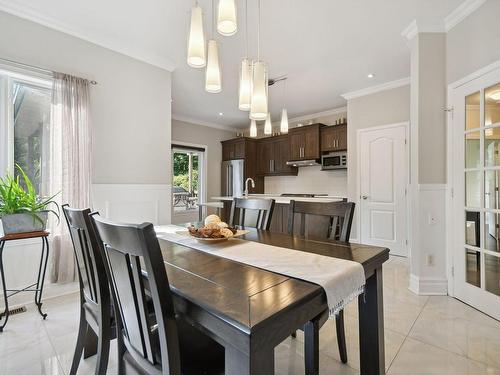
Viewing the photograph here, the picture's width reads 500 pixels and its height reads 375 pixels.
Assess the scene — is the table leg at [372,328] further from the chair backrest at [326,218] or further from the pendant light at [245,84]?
the pendant light at [245,84]

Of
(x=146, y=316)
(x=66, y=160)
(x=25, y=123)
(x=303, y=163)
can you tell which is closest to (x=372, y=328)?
(x=146, y=316)

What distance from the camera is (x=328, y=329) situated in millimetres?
1939

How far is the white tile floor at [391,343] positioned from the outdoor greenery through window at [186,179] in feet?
12.4

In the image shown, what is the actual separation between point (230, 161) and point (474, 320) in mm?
4987

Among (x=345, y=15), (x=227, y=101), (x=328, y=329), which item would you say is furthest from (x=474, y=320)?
(x=227, y=101)

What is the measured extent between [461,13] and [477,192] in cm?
166

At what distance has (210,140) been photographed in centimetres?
626

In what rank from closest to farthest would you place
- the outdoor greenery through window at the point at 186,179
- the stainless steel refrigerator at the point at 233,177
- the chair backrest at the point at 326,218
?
the chair backrest at the point at 326,218 < the stainless steel refrigerator at the point at 233,177 < the outdoor greenery through window at the point at 186,179

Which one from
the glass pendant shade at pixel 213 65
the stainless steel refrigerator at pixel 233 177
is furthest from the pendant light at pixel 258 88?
Result: the stainless steel refrigerator at pixel 233 177

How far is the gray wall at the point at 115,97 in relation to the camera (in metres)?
2.33

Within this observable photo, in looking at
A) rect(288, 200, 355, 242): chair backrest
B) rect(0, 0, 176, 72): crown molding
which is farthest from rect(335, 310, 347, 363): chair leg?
rect(0, 0, 176, 72): crown molding

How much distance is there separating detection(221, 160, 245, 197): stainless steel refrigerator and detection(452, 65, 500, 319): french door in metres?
4.08

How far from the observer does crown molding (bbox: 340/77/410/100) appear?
375 centimetres

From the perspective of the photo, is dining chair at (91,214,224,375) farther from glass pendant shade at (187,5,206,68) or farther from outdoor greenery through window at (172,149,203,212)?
outdoor greenery through window at (172,149,203,212)
